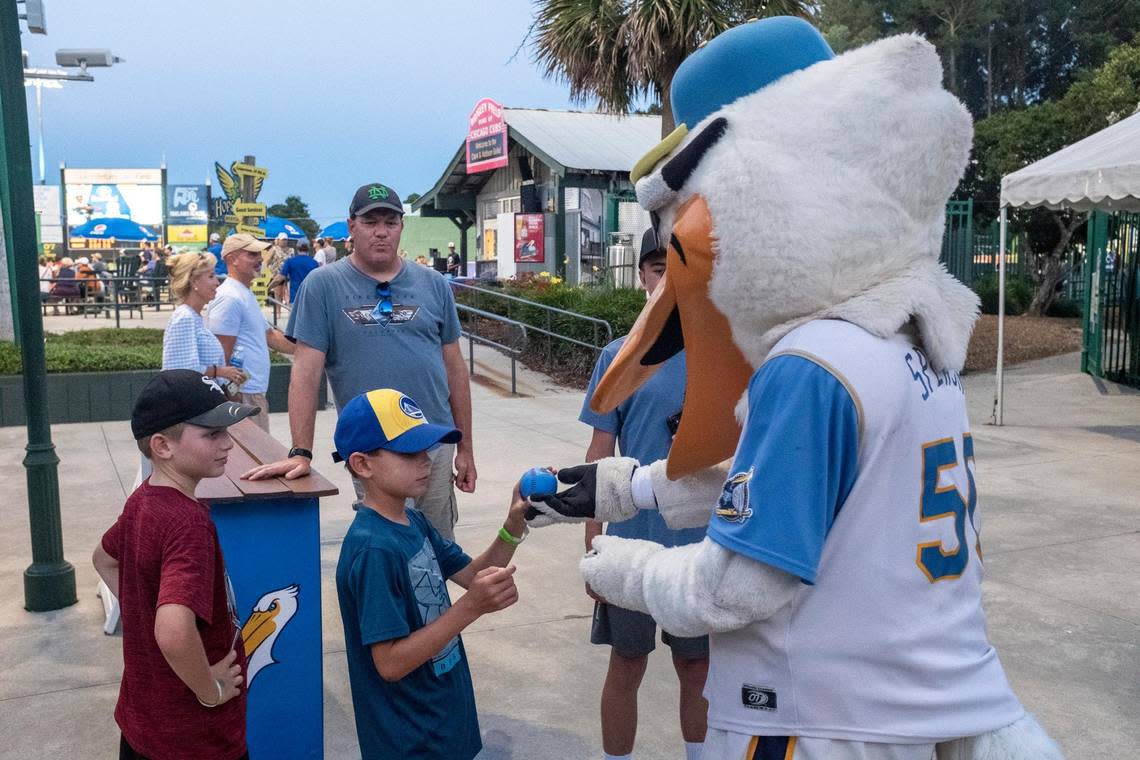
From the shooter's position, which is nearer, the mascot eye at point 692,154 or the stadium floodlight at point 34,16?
the mascot eye at point 692,154

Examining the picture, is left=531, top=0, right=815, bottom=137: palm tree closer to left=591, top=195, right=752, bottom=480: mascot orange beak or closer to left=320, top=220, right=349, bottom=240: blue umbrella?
left=591, top=195, right=752, bottom=480: mascot orange beak

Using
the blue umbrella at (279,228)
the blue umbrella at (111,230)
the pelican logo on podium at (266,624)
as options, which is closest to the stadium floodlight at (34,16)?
the pelican logo on podium at (266,624)

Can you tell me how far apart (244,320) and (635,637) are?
12.7 feet

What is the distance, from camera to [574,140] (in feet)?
72.1

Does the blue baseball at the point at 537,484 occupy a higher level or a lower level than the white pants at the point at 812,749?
higher

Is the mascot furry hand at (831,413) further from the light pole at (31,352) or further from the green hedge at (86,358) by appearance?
the green hedge at (86,358)

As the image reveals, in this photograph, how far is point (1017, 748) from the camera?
5.52 feet

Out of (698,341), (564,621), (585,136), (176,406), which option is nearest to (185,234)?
(585,136)

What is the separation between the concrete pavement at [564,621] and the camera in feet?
12.7

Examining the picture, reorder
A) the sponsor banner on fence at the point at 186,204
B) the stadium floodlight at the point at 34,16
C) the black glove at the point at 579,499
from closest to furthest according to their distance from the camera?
the black glove at the point at 579,499 < the stadium floodlight at the point at 34,16 < the sponsor banner on fence at the point at 186,204

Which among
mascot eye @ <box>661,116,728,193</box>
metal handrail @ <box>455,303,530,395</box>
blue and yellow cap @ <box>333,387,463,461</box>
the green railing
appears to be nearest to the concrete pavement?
blue and yellow cap @ <box>333,387,463,461</box>

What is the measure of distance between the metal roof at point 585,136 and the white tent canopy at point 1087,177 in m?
11.7

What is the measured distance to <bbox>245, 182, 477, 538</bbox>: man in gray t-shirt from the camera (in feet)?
13.4

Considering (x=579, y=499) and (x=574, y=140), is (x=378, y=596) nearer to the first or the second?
(x=579, y=499)
